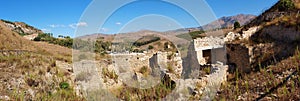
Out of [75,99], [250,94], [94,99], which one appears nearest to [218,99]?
[250,94]

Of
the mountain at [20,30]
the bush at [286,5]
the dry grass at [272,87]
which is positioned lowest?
the dry grass at [272,87]

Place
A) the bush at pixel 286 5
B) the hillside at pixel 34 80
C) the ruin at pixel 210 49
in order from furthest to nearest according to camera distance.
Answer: the bush at pixel 286 5 < the ruin at pixel 210 49 < the hillside at pixel 34 80

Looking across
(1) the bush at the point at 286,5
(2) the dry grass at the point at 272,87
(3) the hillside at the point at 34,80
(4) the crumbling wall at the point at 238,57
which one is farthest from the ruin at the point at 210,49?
(3) the hillside at the point at 34,80

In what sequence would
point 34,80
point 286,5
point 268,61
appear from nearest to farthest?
point 34,80 < point 268,61 < point 286,5

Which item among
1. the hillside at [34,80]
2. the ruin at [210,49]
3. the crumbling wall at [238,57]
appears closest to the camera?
the hillside at [34,80]

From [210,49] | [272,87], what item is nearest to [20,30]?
[210,49]

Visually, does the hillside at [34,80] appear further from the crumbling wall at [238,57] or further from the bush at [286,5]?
the bush at [286,5]

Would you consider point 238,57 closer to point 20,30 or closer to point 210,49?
point 210,49

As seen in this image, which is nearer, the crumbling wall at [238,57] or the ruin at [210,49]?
the crumbling wall at [238,57]

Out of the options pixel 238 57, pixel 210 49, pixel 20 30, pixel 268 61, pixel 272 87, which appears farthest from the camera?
pixel 20 30

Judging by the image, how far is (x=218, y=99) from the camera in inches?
191

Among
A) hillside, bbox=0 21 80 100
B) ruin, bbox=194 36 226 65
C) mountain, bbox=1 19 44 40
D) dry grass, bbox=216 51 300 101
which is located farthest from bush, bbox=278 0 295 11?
mountain, bbox=1 19 44 40

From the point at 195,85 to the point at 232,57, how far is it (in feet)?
15.0

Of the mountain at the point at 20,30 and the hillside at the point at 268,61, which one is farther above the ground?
the mountain at the point at 20,30
